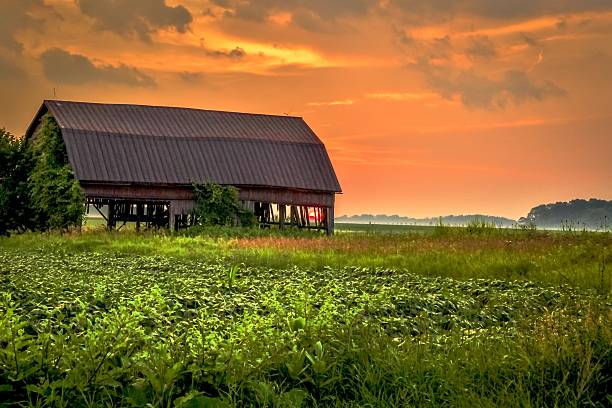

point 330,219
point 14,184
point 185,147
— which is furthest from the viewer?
point 330,219

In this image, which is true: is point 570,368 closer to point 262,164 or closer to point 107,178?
point 107,178

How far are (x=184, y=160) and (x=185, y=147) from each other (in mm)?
1128

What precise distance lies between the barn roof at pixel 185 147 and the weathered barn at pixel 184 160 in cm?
6

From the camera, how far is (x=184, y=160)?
47375mm

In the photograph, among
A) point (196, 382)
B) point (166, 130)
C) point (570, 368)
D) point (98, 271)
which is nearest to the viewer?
point (196, 382)

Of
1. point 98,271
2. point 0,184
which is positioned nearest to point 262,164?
point 0,184

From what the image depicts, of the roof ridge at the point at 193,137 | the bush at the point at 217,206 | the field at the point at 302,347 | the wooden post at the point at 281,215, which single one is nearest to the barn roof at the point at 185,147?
the roof ridge at the point at 193,137

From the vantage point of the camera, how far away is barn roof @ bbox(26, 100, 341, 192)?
149 feet

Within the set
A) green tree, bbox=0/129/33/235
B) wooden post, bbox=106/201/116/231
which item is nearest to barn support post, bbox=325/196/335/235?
wooden post, bbox=106/201/116/231

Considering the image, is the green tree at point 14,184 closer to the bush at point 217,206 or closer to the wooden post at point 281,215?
the bush at point 217,206

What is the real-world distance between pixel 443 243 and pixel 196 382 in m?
23.4

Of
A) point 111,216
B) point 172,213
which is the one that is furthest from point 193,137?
point 111,216

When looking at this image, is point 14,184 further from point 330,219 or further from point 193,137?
point 330,219

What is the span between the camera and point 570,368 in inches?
333
